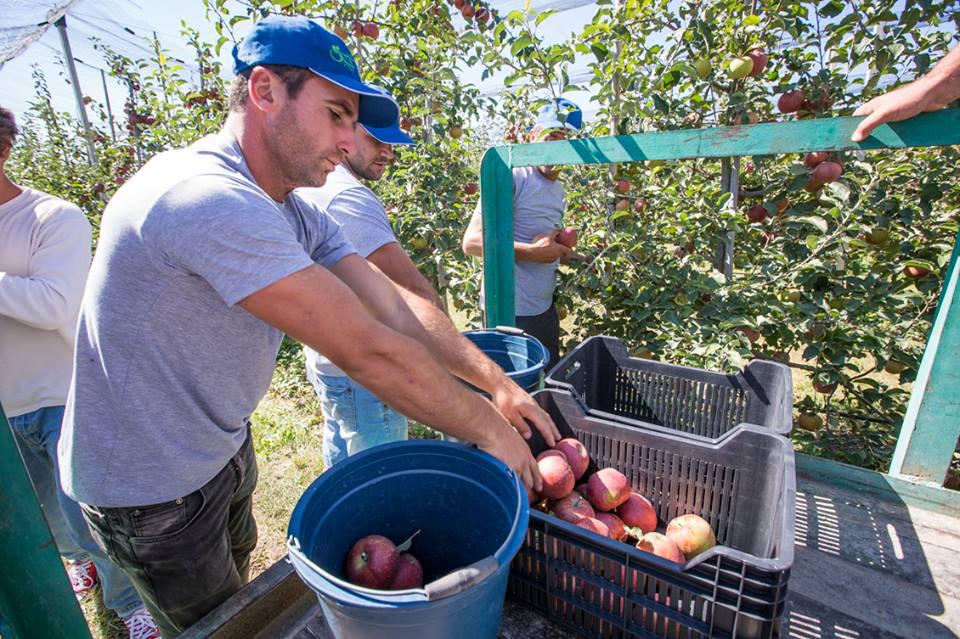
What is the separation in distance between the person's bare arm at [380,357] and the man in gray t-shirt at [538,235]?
5.59 ft

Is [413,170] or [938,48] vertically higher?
[938,48]

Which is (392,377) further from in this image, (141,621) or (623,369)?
(141,621)

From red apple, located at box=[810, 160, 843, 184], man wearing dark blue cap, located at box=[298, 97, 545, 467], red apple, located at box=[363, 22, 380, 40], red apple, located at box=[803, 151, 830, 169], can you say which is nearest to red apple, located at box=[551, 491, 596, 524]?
man wearing dark blue cap, located at box=[298, 97, 545, 467]

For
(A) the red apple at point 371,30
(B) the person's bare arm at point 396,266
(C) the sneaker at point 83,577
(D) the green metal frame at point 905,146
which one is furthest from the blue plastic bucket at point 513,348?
(A) the red apple at point 371,30

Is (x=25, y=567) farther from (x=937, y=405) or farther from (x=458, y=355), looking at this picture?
(x=937, y=405)

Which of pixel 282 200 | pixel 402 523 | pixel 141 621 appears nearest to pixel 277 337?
pixel 282 200

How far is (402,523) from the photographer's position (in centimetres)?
111

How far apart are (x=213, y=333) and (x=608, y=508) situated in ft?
3.29

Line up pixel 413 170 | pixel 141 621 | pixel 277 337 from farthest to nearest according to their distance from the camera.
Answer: pixel 413 170, pixel 141 621, pixel 277 337

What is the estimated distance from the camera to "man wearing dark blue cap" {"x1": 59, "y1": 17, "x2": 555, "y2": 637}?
0.88m

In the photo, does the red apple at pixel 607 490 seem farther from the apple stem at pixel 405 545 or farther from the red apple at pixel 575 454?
the apple stem at pixel 405 545

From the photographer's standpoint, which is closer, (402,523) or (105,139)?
(402,523)

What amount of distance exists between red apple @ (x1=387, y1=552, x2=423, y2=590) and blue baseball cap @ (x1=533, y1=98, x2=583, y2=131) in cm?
215

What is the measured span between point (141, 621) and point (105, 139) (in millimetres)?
6630
